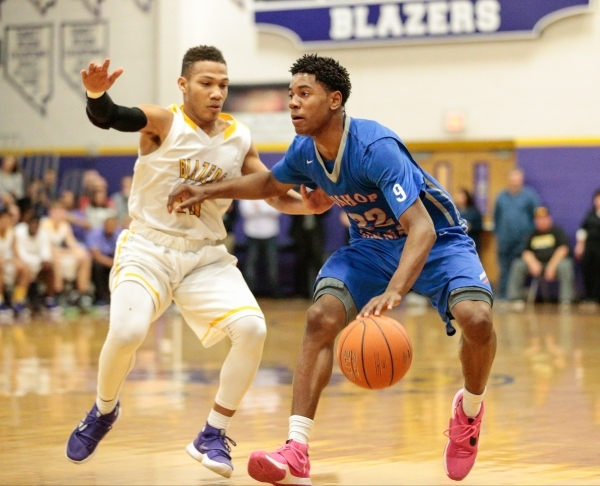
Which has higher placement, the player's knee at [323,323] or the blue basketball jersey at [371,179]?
the blue basketball jersey at [371,179]

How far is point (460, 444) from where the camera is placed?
494 centimetres

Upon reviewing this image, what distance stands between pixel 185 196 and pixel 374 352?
4.84 feet

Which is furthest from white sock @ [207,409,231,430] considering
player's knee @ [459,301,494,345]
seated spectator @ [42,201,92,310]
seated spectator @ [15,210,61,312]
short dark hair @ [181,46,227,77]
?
seated spectator @ [42,201,92,310]

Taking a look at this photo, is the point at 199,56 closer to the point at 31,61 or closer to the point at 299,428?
the point at 299,428

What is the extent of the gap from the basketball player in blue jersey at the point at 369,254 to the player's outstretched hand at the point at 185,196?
24mm

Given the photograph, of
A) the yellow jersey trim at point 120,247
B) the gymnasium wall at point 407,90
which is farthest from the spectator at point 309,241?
the yellow jersey trim at point 120,247

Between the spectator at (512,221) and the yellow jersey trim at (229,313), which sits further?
the spectator at (512,221)

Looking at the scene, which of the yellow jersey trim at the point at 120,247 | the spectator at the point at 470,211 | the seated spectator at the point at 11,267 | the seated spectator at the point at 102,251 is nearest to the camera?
the yellow jersey trim at the point at 120,247

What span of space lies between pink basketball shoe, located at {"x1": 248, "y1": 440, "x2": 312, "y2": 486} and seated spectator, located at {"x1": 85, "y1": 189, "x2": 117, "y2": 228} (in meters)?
11.8

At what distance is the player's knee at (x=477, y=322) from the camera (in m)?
4.69

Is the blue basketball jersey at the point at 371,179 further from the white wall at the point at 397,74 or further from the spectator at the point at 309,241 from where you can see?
the white wall at the point at 397,74

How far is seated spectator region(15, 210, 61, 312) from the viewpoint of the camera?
14594 mm

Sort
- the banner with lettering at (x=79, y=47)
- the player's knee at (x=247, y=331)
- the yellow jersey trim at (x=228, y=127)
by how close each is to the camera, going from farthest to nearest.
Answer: the banner with lettering at (x=79, y=47) < the yellow jersey trim at (x=228, y=127) < the player's knee at (x=247, y=331)

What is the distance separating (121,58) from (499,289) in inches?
330
